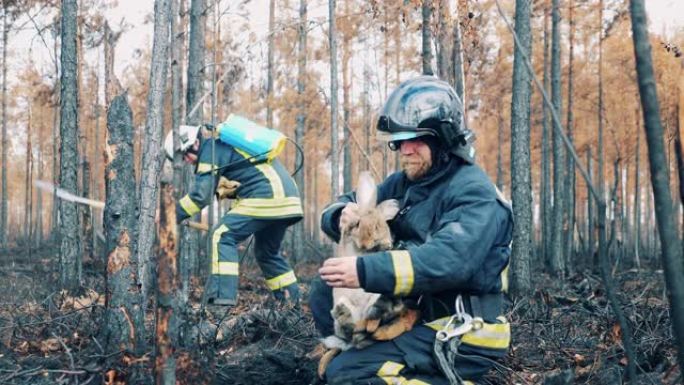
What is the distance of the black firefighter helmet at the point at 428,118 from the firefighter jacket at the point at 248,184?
336 cm

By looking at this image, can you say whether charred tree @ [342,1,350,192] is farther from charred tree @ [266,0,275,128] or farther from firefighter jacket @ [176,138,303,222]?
firefighter jacket @ [176,138,303,222]

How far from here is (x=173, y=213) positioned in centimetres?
272

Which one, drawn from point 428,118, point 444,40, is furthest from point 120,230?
point 444,40

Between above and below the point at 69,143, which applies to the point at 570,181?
below

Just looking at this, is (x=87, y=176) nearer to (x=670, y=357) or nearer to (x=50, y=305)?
(x=50, y=305)

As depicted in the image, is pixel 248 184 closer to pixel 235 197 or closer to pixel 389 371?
pixel 235 197

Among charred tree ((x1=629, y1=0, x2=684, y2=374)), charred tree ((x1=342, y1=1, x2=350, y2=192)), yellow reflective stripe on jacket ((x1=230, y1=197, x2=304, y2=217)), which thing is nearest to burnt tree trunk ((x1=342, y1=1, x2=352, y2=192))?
charred tree ((x1=342, y1=1, x2=350, y2=192))

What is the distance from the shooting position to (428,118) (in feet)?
9.32

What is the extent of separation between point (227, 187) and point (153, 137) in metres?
0.88

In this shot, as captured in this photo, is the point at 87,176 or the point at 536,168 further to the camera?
the point at 536,168

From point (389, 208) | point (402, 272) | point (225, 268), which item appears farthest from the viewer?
point (225, 268)

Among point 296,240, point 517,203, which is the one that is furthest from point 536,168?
point 517,203

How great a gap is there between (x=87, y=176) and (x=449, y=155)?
9.84m

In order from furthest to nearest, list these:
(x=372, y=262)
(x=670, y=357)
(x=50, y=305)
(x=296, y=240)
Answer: (x=296, y=240), (x=50, y=305), (x=670, y=357), (x=372, y=262)
